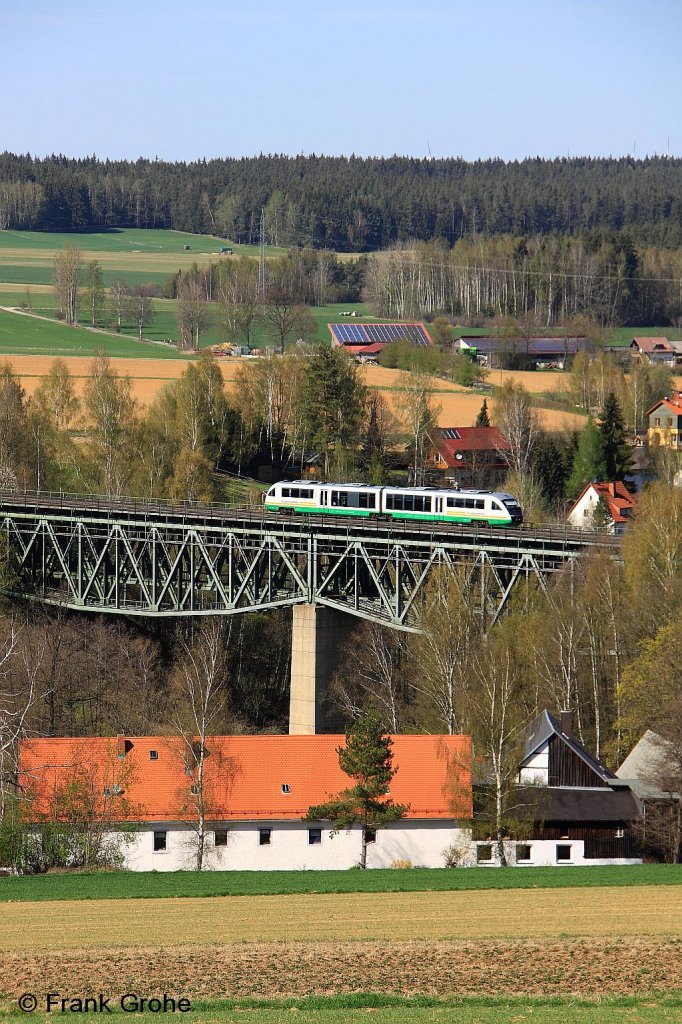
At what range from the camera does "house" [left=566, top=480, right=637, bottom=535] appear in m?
105

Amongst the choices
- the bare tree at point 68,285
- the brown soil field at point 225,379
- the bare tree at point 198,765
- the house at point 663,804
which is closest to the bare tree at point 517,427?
the brown soil field at point 225,379

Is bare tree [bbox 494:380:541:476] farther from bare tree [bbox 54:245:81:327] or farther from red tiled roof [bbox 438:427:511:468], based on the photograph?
bare tree [bbox 54:245:81:327]

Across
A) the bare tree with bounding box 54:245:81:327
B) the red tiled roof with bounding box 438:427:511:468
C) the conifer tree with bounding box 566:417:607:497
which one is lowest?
the conifer tree with bounding box 566:417:607:497

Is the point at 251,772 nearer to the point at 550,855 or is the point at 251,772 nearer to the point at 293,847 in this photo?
the point at 293,847

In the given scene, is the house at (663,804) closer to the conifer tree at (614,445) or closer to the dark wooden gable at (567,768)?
the dark wooden gable at (567,768)

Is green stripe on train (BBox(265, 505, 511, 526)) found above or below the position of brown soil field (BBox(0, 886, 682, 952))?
above

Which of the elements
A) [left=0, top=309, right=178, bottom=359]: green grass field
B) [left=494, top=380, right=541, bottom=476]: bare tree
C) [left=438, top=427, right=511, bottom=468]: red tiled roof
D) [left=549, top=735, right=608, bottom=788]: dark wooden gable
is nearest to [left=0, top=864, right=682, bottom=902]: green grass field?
[left=549, top=735, right=608, bottom=788]: dark wooden gable

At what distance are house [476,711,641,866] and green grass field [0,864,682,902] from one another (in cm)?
543

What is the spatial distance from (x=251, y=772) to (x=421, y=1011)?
27.8m

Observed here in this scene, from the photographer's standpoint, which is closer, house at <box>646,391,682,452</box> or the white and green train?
the white and green train

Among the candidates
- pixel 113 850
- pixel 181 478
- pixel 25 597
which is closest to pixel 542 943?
pixel 113 850

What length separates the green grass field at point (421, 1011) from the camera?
91.0 ft

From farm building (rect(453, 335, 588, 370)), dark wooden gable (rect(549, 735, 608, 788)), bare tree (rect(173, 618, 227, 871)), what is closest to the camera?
bare tree (rect(173, 618, 227, 871))

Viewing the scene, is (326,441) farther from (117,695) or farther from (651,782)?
(651,782)
